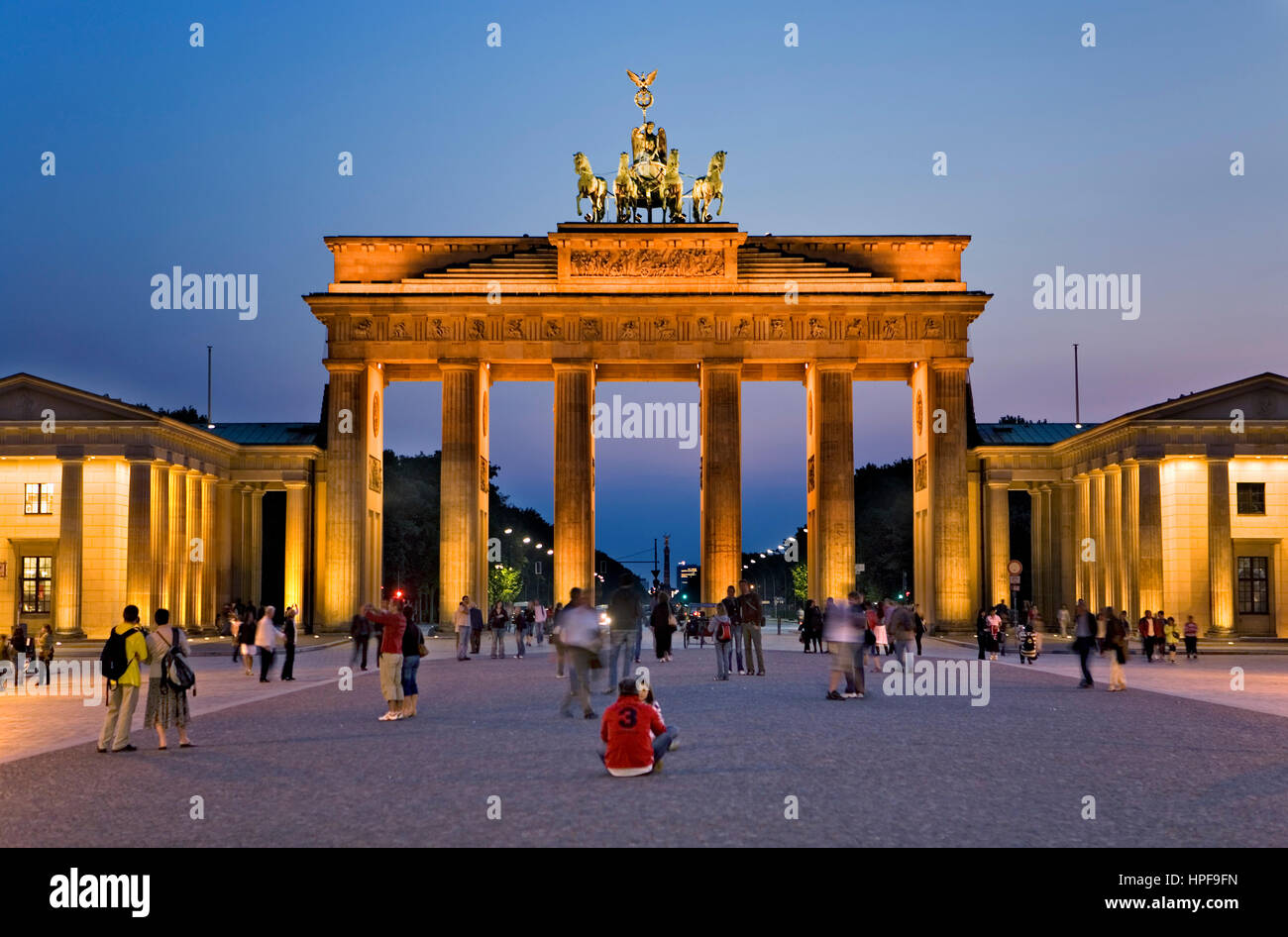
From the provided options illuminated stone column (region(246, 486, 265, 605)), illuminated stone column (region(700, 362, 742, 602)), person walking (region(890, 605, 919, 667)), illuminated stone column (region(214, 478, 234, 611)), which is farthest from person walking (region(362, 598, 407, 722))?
illuminated stone column (region(246, 486, 265, 605))

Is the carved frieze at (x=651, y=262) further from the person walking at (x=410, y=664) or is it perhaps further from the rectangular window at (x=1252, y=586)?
the person walking at (x=410, y=664)

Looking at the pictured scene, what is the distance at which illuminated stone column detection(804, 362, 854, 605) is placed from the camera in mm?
61188

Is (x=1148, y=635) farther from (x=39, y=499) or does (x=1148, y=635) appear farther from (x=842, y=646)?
(x=39, y=499)

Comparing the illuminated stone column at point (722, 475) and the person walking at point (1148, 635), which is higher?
the illuminated stone column at point (722, 475)

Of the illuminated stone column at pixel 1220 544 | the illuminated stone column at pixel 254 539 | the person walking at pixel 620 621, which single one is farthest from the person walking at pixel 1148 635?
the illuminated stone column at pixel 254 539

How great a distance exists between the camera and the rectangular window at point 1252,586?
177ft

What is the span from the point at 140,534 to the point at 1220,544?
42493 mm

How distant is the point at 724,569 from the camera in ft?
202

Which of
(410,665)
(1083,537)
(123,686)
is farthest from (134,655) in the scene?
(1083,537)

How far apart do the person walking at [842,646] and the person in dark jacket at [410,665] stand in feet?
24.6

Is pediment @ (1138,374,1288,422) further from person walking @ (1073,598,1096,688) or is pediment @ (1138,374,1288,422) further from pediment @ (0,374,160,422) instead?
pediment @ (0,374,160,422)
